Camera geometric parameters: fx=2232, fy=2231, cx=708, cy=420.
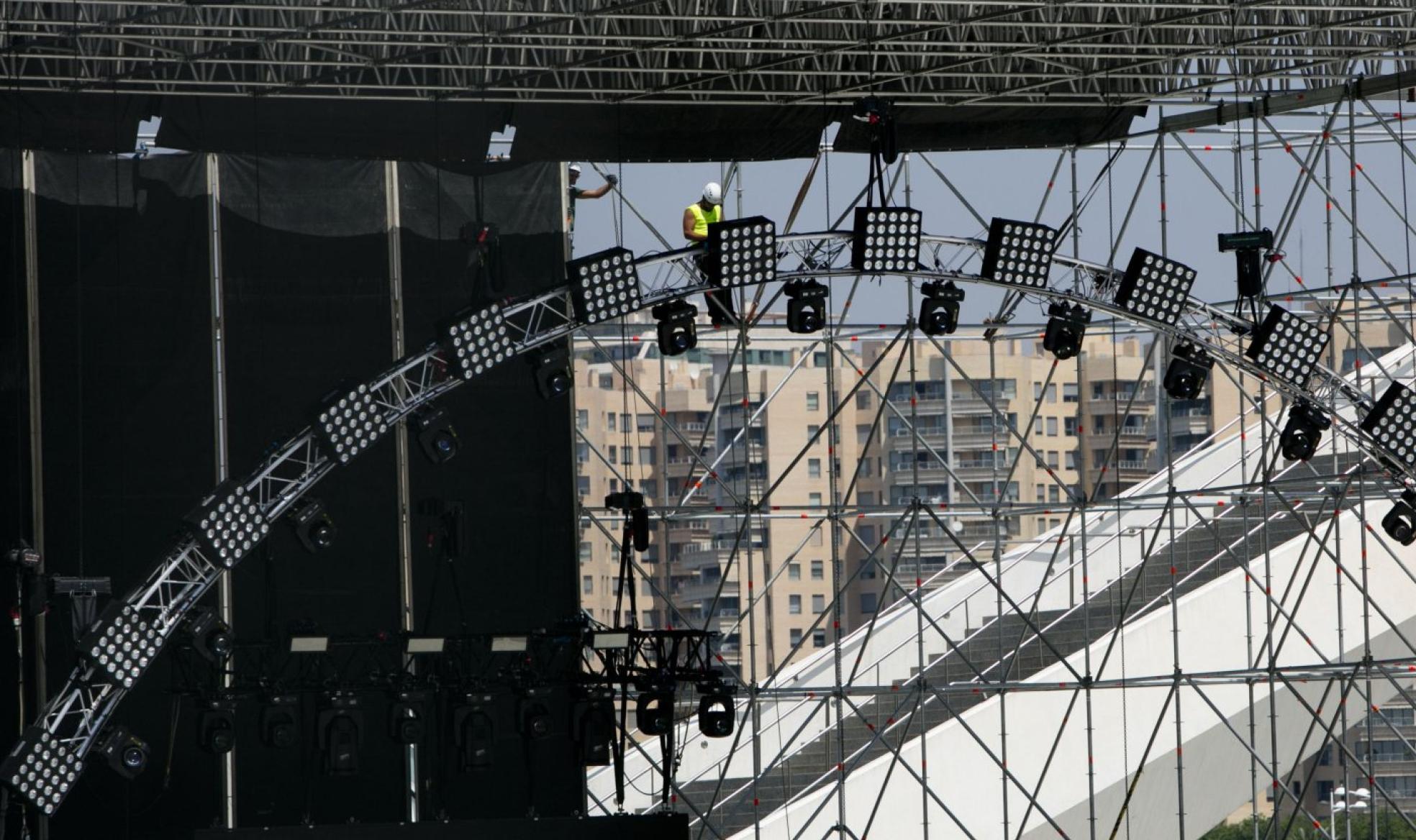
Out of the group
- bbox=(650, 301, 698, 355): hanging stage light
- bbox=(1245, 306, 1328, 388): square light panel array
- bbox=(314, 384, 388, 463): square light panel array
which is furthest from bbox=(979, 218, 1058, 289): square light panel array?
bbox=(314, 384, 388, 463): square light panel array

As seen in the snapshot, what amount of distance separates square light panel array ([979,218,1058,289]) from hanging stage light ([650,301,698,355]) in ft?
6.02

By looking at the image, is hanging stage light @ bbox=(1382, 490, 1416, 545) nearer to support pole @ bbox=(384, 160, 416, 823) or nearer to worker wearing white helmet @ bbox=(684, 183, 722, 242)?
worker wearing white helmet @ bbox=(684, 183, 722, 242)

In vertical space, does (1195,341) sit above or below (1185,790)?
above

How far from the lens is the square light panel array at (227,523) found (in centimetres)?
1276

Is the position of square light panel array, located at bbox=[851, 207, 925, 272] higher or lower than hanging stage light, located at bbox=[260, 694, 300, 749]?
higher

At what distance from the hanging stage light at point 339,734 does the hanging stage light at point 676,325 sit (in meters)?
2.96

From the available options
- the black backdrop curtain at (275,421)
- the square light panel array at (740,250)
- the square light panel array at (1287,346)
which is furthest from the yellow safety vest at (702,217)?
the square light panel array at (1287,346)

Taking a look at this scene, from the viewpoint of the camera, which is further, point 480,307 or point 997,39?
point 997,39

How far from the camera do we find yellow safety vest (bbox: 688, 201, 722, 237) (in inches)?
602

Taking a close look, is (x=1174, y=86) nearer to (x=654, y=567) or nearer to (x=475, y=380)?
(x=475, y=380)

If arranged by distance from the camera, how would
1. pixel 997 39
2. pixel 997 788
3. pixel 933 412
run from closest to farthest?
pixel 997 39
pixel 997 788
pixel 933 412

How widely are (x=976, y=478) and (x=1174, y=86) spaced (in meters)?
40.1

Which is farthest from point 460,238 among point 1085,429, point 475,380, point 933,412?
point 933,412

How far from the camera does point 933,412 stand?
212 ft
